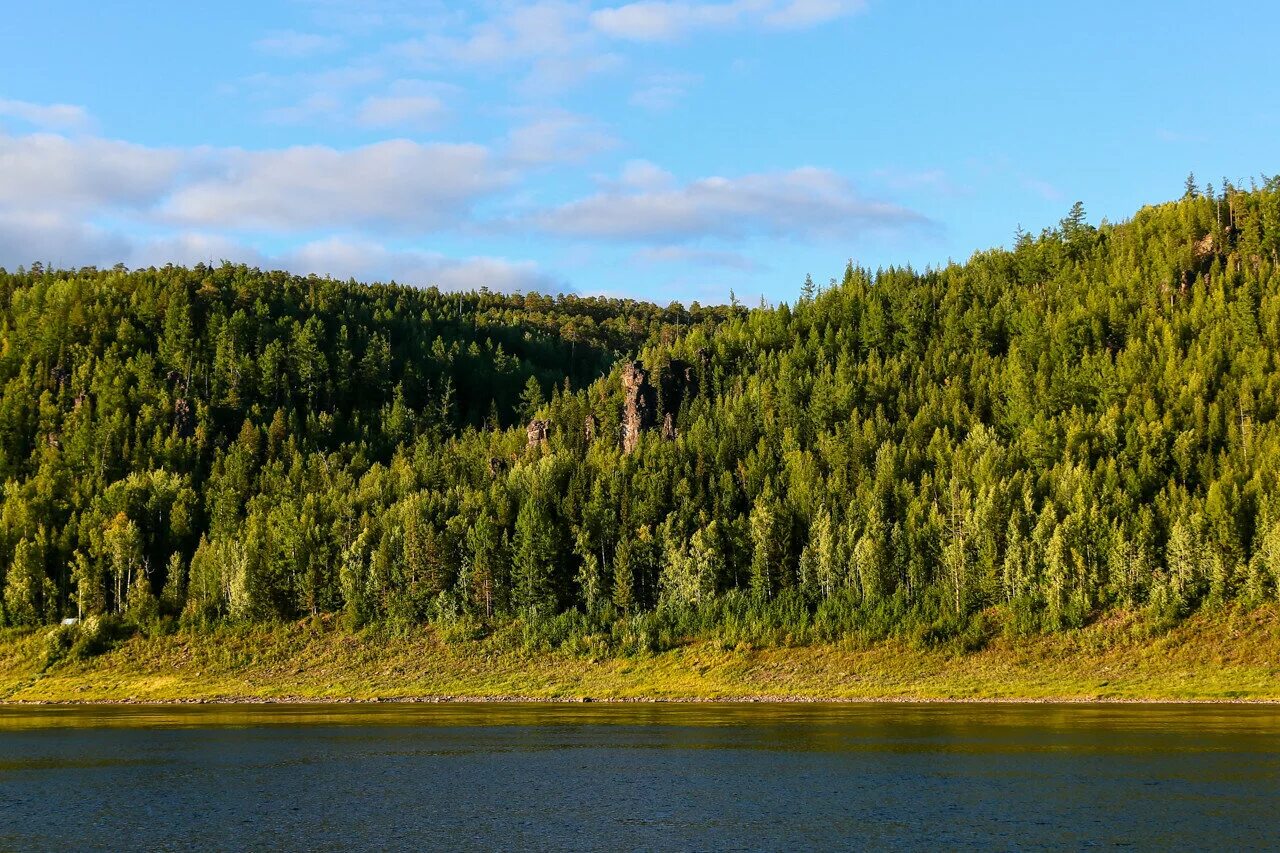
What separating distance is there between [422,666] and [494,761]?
82.1 meters

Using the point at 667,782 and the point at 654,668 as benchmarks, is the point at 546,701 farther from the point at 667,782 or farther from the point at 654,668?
the point at 667,782

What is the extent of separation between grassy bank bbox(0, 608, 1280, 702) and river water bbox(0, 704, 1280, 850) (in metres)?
22.7

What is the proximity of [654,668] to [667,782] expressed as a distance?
83225 millimetres

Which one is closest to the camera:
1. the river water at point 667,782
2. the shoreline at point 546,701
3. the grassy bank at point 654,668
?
the river water at point 667,782

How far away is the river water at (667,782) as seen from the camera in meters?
64.8

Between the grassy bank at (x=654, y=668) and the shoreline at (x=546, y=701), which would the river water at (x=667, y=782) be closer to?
the shoreline at (x=546, y=701)

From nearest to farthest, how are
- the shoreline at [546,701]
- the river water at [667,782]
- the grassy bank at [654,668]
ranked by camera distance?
1. the river water at [667,782]
2. the shoreline at [546,701]
3. the grassy bank at [654,668]

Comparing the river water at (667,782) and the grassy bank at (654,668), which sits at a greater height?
the river water at (667,782)

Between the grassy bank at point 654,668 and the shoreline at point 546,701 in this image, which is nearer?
the shoreline at point 546,701

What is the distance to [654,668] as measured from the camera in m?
165

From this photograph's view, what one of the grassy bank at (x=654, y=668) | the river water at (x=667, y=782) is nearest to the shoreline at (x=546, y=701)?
the grassy bank at (x=654, y=668)

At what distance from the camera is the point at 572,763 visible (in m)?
91.2

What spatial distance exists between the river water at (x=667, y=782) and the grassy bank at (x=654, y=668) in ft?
74.5

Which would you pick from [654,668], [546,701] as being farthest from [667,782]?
[654,668]
